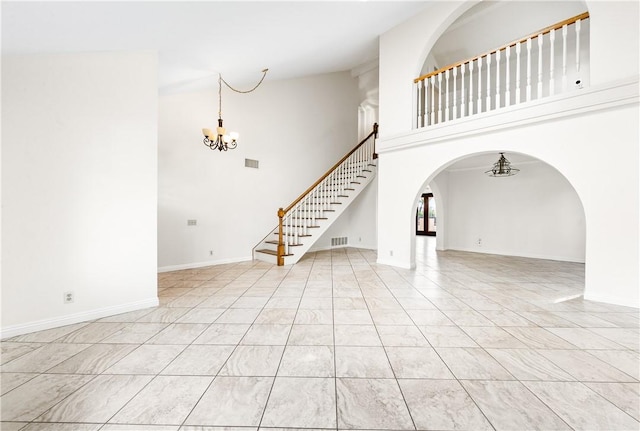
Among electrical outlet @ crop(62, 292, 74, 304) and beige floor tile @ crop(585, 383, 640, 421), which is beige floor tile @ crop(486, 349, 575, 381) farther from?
electrical outlet @ crop(62, 292, 74, 304)

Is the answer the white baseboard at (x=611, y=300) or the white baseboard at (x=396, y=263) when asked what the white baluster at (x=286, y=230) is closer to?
the white baseboard at (x=396, y=263)

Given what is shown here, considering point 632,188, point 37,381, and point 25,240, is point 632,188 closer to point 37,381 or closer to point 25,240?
point 37,381

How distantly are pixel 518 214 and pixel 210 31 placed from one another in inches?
312

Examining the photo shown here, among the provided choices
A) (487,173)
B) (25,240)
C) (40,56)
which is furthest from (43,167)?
(487,173)

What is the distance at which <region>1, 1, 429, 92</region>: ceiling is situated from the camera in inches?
84.7

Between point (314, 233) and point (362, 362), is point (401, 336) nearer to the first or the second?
point (362, 362)

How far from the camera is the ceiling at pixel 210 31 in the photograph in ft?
7.06

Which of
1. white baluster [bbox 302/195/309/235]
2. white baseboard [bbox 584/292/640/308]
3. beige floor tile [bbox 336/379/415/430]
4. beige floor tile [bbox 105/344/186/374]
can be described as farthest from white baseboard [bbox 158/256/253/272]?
white baseboard [bbox 584/292/640/308]

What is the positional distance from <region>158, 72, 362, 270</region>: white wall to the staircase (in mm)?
605

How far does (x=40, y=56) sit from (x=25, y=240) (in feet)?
5.74

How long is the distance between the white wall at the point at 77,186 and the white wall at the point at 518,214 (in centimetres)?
773

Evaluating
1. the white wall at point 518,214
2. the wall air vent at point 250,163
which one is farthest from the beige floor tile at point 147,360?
the white wall at point 518,214

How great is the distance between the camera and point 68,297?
2.57 metres

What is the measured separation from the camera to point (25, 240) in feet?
7.66
